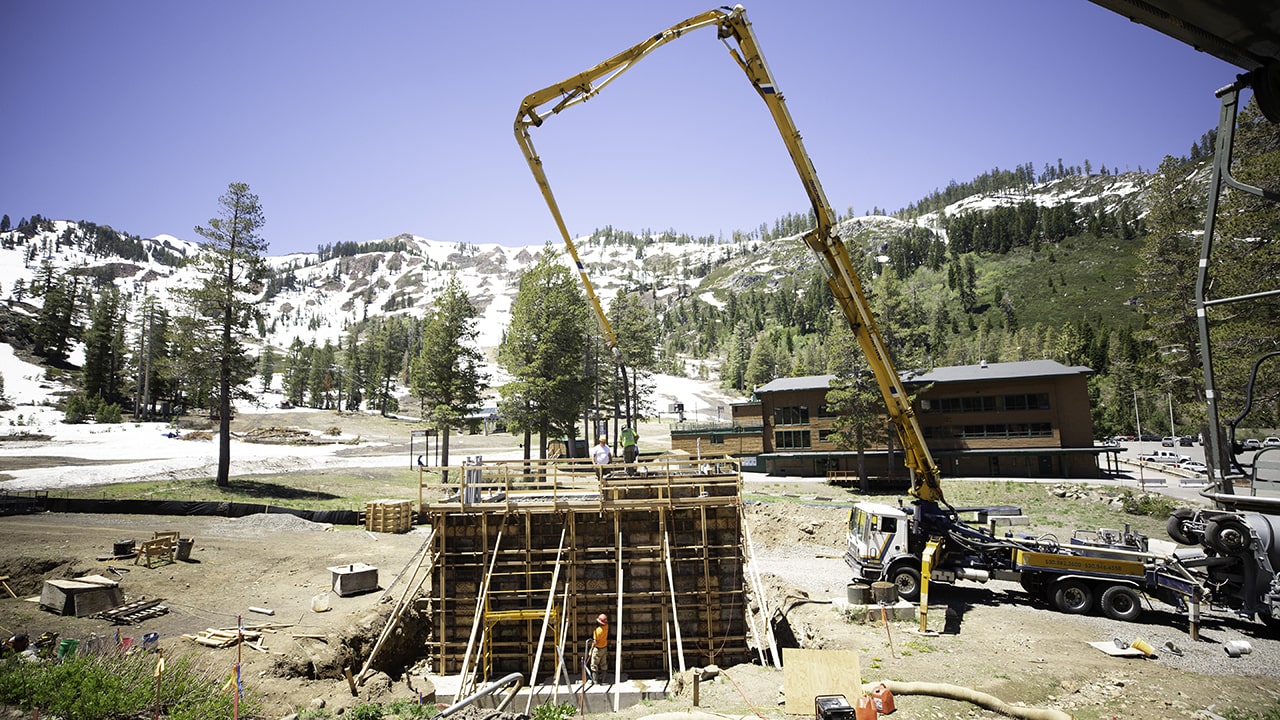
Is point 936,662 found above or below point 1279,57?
below

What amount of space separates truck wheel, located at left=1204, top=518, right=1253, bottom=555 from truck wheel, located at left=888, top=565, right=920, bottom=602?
365 inches

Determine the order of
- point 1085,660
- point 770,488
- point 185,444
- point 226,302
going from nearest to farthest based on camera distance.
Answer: point 1085,660, point 226,302, point 770,488, point 185,444

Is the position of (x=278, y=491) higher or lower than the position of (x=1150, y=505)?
higher

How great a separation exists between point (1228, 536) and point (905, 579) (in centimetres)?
979

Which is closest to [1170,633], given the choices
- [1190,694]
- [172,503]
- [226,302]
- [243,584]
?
[1190,694]

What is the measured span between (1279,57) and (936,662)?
15998 mm

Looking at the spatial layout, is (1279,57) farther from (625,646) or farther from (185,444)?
(185,444)

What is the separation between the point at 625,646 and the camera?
731 inches

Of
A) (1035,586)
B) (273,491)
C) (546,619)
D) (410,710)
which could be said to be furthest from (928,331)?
(410,710)

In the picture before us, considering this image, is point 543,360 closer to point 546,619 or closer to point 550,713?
point 546,619

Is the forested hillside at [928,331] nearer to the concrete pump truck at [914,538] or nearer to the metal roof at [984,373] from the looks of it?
the metal roof at [984,373]

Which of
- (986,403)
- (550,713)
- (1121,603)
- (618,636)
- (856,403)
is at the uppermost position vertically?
(856,403)

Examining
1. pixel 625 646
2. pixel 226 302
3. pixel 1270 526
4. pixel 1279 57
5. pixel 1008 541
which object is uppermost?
pixel 226 302

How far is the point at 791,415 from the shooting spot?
5606 cm
